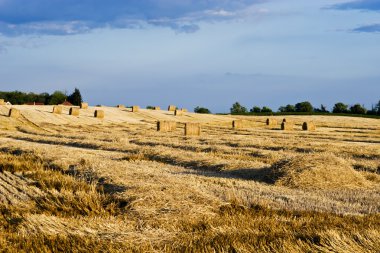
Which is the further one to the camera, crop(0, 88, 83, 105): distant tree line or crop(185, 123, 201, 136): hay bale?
crop(0, 88, 83, 105): distant tree line

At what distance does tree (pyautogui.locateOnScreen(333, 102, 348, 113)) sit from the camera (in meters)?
81.8

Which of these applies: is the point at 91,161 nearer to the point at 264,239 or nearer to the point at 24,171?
the point at 24,171

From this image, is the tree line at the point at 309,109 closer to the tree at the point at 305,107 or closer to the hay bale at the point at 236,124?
the tree at the point at 305,107

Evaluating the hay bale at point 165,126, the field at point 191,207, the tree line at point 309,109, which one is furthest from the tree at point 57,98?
the field at point 191,207

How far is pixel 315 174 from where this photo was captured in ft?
39.9

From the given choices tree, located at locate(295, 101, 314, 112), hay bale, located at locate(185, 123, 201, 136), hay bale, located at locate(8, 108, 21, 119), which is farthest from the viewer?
tree, located at locate(295, 101, 314, 112)

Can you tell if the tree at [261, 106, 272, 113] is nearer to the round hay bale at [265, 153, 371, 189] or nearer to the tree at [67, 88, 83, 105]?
the tree at [67, 88, 83, 105]

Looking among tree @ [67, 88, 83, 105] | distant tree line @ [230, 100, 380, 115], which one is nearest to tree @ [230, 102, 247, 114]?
distant tree line @ [230, 100, 380, 115]

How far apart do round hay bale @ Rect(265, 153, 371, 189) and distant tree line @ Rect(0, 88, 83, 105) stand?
296 ft

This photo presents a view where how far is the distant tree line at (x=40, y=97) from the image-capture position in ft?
332

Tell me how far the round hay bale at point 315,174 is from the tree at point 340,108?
71.5 metres

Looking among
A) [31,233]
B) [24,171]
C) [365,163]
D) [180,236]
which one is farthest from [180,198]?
[365,163]

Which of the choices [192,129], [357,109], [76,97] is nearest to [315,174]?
[192,129]

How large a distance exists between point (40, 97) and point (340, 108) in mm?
63762
